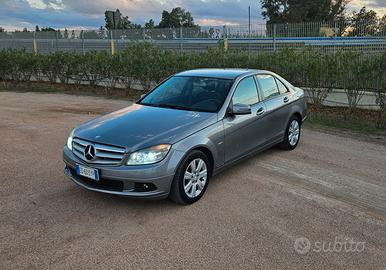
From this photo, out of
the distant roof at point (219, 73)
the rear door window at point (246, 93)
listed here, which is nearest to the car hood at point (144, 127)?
the rear door window at point (246, 93)

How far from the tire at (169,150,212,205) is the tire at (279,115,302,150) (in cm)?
242

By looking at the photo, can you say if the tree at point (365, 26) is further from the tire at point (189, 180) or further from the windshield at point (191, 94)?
the tire at point (189, 180)

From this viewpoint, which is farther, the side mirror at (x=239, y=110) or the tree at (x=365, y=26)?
the tree at (x=365, y=26)

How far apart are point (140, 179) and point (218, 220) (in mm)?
933

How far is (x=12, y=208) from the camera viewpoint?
4.62 metres

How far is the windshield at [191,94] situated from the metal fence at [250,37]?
692 centimetres

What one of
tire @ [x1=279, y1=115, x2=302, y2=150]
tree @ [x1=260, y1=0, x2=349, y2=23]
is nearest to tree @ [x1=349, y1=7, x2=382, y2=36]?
tire @ [x1=279, y1=115, x2=302, y2=150]

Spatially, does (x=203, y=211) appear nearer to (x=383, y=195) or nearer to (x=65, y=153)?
(x=65, y=153)

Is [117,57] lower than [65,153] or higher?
higher

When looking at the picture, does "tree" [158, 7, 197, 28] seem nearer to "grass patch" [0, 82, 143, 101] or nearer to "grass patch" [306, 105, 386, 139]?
"grass patch" [0, 82, 143, 101]

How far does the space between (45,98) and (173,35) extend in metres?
6.17

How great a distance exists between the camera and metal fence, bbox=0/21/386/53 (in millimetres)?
12448

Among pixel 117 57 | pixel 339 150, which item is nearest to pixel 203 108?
pixel 339 150

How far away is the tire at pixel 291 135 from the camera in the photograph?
22.5ft
